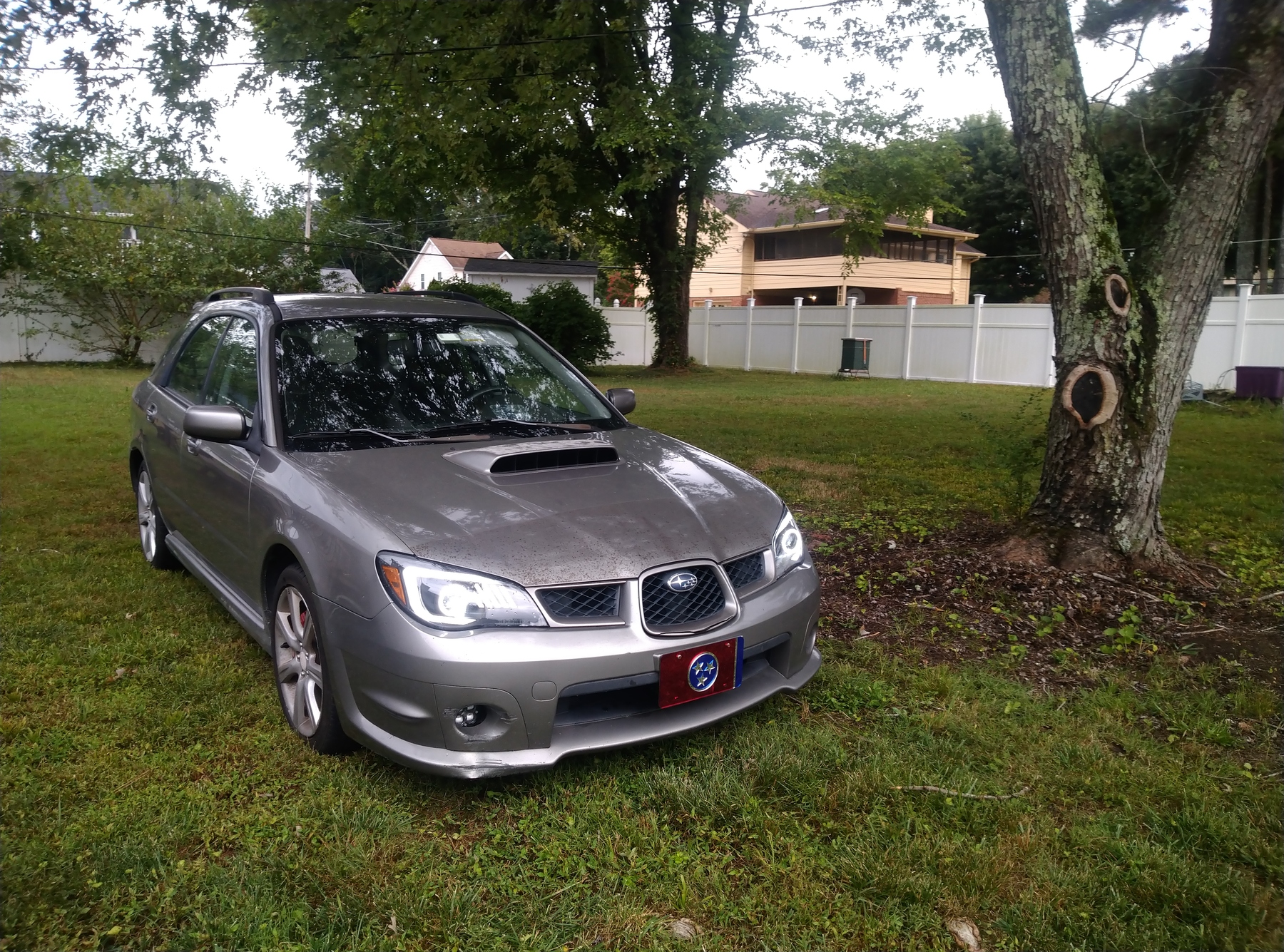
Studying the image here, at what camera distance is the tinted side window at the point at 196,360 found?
188 inches

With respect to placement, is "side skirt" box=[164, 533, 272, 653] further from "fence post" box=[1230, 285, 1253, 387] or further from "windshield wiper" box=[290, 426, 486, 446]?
"fence post" box=[1230, 285, 1253, 387]

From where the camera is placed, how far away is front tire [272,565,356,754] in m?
3.14

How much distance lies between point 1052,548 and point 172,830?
4.47 meters

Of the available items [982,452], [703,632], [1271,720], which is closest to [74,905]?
[703,632]

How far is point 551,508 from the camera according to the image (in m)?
3.18

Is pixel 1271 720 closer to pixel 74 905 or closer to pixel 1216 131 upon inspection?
pixel 1216 131

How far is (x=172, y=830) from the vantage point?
279 cm

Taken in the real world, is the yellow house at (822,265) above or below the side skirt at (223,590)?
above

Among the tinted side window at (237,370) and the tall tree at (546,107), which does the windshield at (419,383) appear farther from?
the tall tree at (546,107)

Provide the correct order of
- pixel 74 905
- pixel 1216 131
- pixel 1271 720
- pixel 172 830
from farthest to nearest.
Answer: pixel 1216 131 → pixel 1271 720 → pixel 172 830 → pixel 74 905

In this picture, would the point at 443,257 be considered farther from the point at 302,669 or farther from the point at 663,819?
the point at 663,819

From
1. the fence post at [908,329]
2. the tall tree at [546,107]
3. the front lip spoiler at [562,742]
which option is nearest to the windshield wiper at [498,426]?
the front lip spoiler at [562,742]

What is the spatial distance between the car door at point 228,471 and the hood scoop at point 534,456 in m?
0.91

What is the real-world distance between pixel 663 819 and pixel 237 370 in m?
2.84
